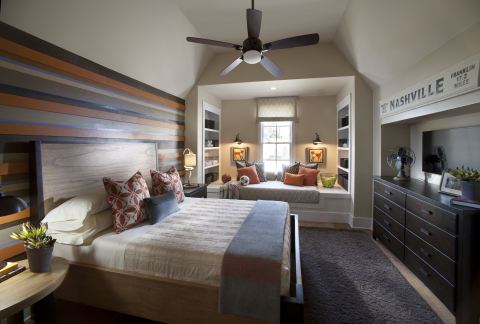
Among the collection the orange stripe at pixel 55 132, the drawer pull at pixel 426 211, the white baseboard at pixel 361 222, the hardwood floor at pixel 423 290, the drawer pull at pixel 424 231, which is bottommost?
the hardwood floor at pixel 423 290

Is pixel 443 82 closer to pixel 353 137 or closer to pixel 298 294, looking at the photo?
pixel 353 137

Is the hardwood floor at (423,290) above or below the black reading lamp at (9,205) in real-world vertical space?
below

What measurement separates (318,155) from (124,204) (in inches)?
157

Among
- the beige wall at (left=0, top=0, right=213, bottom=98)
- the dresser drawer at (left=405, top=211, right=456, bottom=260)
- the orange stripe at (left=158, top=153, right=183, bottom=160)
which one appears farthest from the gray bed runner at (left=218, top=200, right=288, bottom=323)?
the orange stripe at (left=158, top=153, right=183, bottom=160)

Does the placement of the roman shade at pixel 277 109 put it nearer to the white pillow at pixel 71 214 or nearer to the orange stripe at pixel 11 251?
the white pillow at pixel 71 214

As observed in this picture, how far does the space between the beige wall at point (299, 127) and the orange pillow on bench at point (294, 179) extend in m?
0.78

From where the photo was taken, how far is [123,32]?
2311mm

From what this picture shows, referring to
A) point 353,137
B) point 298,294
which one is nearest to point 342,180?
point 353,137

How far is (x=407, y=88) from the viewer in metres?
2.56

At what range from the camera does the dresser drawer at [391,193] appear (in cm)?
247

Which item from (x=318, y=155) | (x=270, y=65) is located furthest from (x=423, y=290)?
(x=318, y=155)

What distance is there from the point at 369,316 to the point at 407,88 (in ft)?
7.66

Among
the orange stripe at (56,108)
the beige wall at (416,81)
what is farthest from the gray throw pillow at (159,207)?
the beige wall at (416,81)

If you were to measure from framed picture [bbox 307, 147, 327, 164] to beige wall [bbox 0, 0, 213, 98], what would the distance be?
2888 millimetres
